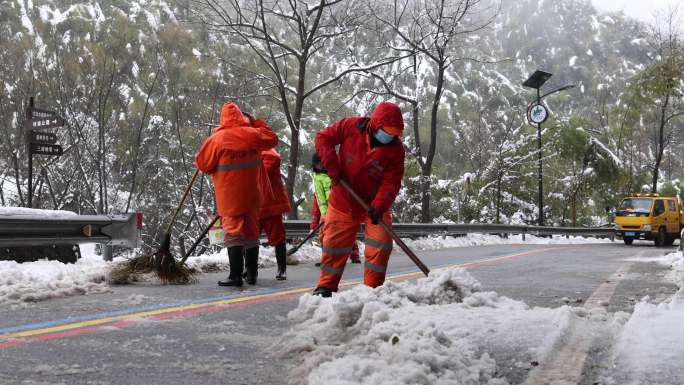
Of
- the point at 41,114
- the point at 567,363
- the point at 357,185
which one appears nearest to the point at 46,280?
the point at 357,185

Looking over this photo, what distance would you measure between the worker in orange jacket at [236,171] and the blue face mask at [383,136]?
1641mm

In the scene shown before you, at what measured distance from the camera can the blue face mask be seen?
508 centimetres

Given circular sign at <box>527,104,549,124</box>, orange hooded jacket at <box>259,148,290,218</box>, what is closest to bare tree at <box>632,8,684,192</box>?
circular sign at <box>527,104,549,124</box>

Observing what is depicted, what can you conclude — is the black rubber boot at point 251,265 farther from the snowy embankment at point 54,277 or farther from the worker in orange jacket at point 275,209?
the snowy embankment at point 54,277

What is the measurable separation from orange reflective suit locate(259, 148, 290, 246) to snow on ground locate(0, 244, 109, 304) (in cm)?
183

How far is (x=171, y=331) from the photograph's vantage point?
3.95m

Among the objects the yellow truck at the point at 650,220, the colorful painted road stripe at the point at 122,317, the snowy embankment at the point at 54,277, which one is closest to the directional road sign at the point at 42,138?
the snowy embankment at the point at 54,277

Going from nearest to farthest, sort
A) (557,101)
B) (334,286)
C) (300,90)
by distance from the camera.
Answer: (334,286) < (300,90) < (557,101)

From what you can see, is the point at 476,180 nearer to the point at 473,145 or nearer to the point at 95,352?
the point at 473,145

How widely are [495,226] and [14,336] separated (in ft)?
63.7

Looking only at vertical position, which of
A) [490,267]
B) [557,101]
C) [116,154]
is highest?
[557,101]

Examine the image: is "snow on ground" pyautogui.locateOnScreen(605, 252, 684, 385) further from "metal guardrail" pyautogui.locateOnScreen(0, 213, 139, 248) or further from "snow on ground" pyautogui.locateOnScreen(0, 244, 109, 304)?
"metal guardrail" pyautogui.locateOnScreen(0, 213, 139, 248)

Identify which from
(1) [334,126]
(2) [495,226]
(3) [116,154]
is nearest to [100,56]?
(3) [116,154]

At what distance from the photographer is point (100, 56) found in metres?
22.7
